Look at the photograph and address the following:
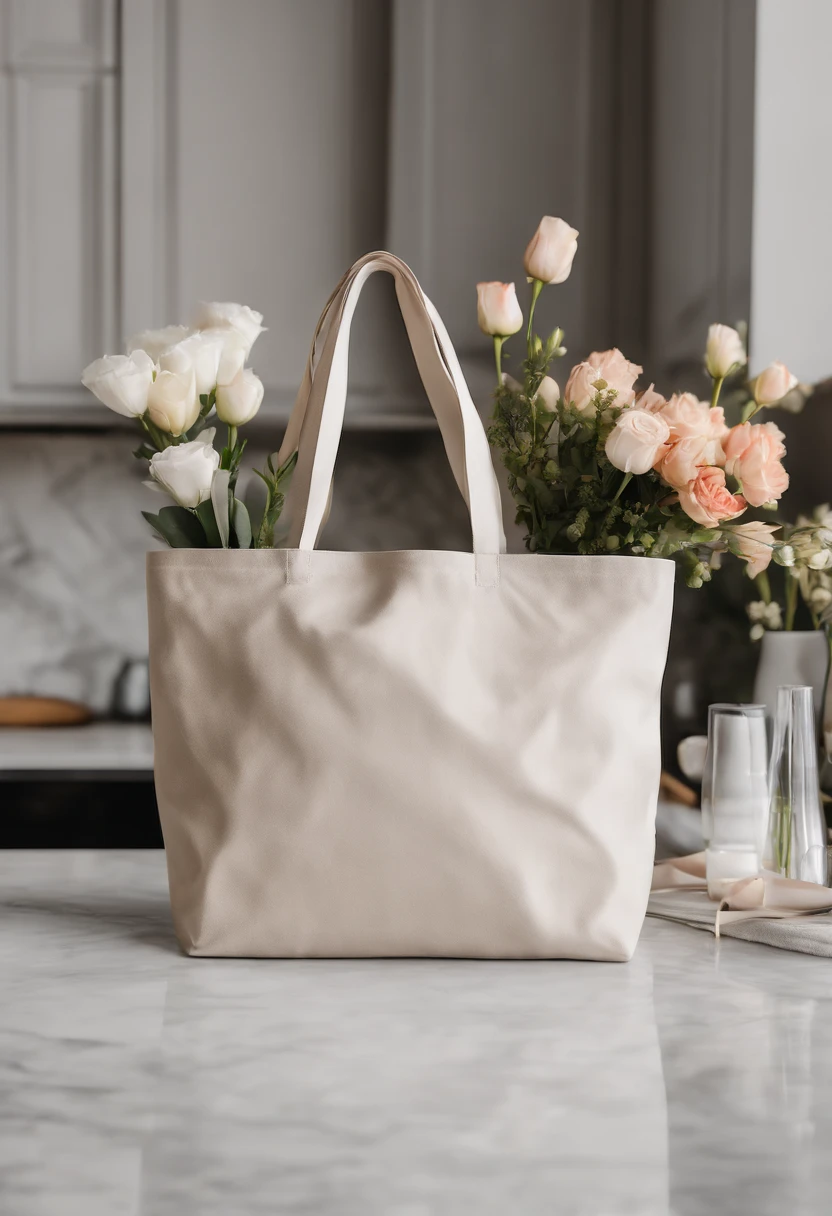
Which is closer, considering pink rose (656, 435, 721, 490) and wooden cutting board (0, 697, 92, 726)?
pink rose (656, 435, 721, 490)

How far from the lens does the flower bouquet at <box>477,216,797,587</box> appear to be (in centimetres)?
60

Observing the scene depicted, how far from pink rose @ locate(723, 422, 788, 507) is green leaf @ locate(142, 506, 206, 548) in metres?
0.31

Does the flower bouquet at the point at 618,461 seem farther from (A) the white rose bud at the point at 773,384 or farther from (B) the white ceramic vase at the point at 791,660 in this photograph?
(B) the white ceramic vase at the point at 791,660

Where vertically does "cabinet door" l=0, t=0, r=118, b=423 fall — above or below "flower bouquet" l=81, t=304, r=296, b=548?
above

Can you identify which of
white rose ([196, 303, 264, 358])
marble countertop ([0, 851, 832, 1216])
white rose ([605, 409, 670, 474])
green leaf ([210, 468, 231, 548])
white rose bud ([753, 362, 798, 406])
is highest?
white rose ([196, 303, 264, 358])

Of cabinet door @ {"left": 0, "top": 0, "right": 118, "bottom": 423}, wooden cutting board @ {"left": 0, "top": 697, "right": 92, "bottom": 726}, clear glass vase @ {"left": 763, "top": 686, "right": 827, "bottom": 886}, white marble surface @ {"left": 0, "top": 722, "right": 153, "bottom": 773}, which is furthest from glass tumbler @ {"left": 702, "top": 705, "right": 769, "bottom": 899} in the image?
wooden cutting board @ {"left": 0, "top": 697, "right": 92, "bottom": 726}

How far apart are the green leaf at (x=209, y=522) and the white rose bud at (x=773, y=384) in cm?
40

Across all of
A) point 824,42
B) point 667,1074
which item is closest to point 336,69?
point 824,42

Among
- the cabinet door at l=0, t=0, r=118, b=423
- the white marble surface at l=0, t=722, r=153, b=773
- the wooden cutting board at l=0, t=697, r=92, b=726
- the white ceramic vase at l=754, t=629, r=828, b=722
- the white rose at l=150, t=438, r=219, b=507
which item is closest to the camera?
the white rose at l=150, t=438, r=219, b=507

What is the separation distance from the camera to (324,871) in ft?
1.97

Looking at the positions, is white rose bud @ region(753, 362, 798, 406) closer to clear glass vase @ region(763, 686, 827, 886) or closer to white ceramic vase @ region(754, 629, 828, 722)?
clear glass vase @ region(763, 686, 827, 886)

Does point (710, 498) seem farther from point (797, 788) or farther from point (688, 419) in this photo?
point (797, 788)

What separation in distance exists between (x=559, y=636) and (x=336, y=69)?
1.74 metres

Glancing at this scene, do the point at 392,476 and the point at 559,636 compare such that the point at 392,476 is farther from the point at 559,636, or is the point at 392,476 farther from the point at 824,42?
the point at 559,636
